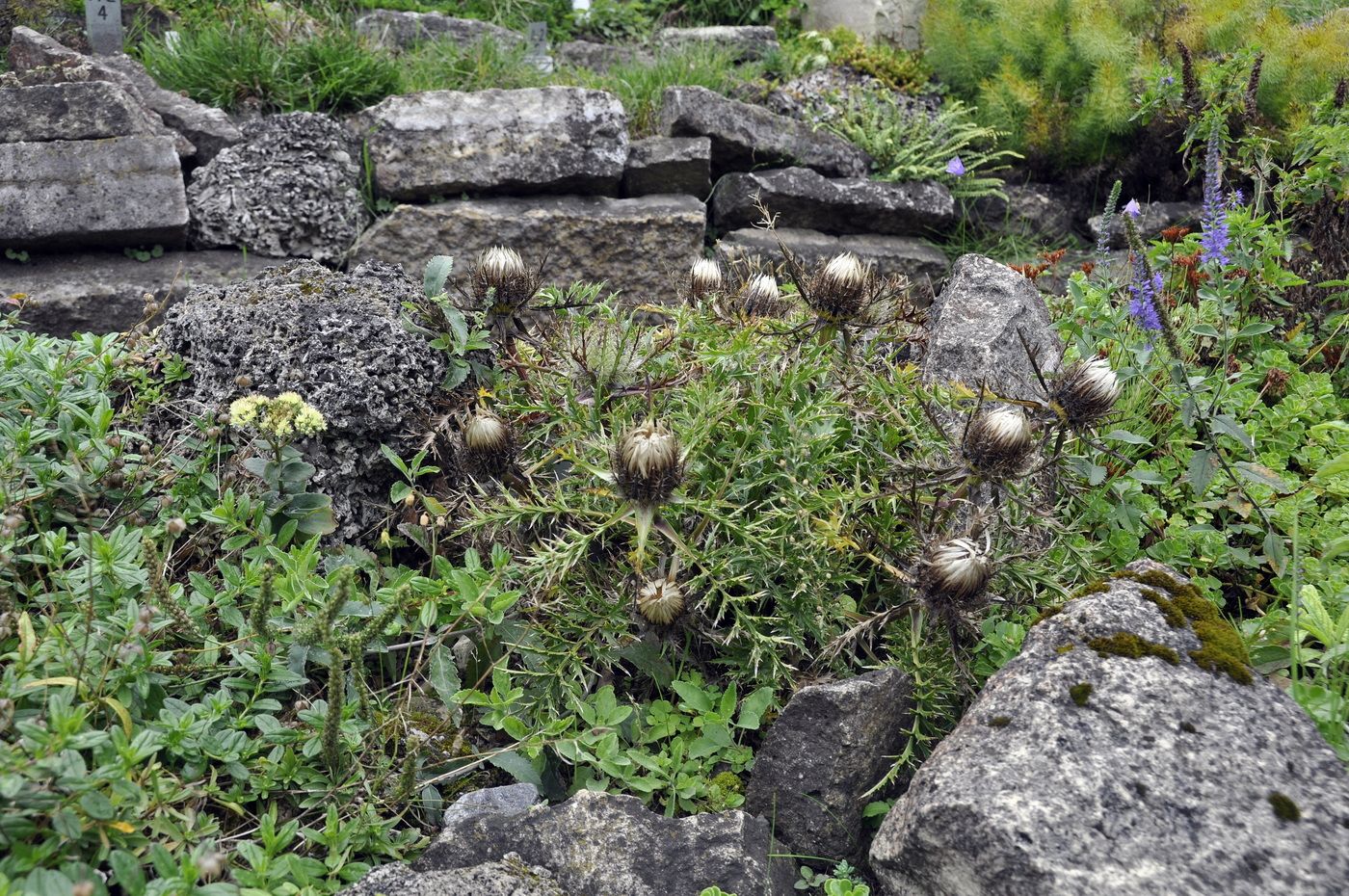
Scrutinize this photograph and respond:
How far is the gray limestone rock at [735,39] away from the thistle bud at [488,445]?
4996mm

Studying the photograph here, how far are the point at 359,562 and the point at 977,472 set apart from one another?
1737 mm

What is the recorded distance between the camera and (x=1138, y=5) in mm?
6492

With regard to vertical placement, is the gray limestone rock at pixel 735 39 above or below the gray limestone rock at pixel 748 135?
above

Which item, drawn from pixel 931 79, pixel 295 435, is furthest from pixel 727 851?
pixel 931 79

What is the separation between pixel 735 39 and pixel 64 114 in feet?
14.8

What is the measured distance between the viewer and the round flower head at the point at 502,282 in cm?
316

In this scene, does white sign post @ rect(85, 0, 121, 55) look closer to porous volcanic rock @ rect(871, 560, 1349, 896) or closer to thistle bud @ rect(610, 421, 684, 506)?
thistle bud @ rect(610, 421, 684, 506)

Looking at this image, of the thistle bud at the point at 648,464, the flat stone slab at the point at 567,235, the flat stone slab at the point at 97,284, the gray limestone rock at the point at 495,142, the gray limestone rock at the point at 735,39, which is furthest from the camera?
the gray limestone rock at the point at 735,39

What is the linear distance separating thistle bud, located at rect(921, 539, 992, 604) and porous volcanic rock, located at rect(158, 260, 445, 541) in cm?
174

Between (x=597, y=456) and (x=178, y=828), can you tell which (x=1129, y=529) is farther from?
(x=178, y=828)

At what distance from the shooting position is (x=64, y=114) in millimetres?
4578

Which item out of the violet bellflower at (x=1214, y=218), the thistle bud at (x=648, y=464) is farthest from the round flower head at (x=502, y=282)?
the violet bellflower at (x=1214, y=218)

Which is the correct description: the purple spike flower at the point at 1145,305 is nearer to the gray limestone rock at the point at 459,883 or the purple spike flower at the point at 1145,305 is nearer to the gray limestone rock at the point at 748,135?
the gray limestone rock at the point at 459,883

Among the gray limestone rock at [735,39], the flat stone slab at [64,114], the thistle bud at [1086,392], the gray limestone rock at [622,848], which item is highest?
the gray limestone rock at [735,39]
